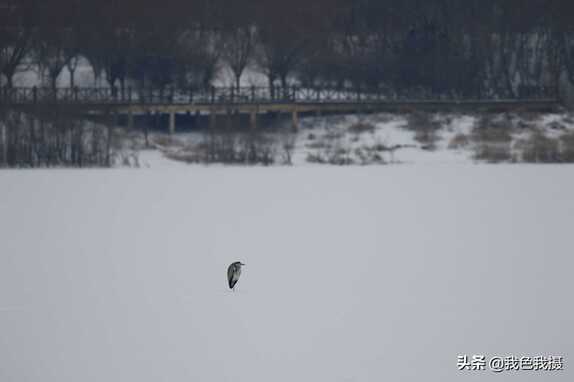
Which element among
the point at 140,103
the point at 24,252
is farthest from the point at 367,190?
the point at 140,103

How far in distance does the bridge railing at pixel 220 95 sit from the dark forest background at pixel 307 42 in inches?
23.8

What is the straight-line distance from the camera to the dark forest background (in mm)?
41594

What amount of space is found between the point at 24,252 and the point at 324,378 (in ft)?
23.9

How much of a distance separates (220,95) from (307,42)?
23.9 feet

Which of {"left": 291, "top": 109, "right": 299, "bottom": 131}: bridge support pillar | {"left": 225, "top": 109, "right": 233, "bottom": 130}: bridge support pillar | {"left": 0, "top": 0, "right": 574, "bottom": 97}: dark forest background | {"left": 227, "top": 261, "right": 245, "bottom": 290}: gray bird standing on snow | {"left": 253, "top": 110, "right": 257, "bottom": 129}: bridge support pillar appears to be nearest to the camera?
{"left": 227, "top": 261, "right": 245, "bottom": 290}: gray bird standing on snow

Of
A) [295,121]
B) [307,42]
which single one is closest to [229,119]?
[295,121]

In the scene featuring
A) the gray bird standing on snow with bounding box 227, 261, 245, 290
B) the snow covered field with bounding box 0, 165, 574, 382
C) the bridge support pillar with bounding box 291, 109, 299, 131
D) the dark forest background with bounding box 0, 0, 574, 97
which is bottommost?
the snow covered field with bounding box 0, 165, 574, 382

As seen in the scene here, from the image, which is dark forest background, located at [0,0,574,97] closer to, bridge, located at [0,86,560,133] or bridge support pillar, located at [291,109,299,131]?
bridge, located at [0,86,560,133]

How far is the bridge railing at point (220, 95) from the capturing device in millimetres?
35594

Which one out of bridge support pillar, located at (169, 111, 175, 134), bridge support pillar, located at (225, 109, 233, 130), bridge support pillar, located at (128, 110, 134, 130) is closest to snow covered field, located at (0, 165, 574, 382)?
bridge support pillar, located at (225, 109, 233, 130)

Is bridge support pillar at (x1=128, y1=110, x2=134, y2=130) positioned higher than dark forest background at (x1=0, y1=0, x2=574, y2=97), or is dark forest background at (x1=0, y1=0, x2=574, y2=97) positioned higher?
dark forest background at (x1=0, y1=0, x2=574, y2=97)

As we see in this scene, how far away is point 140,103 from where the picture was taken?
36781 millimetres

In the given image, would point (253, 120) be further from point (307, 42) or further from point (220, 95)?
point (307, 42)

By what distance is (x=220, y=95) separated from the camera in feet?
126
